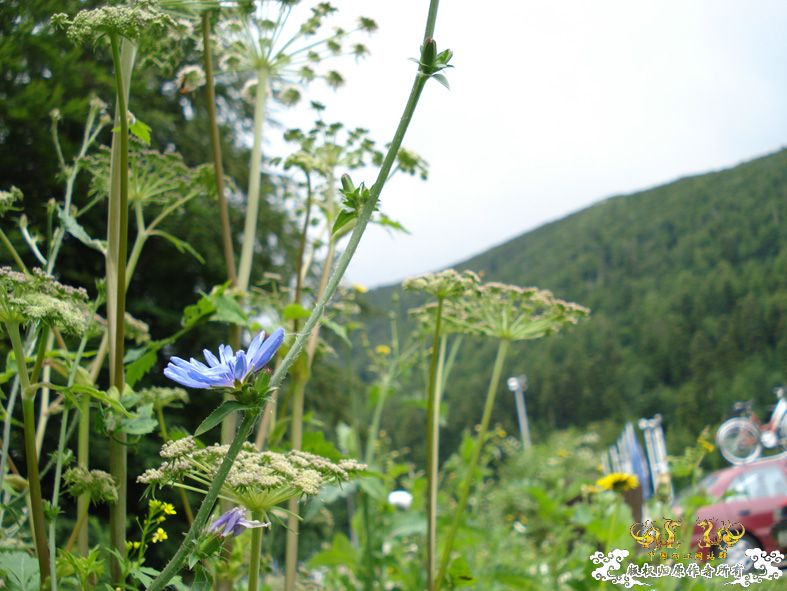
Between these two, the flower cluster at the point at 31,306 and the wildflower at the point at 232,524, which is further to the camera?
the flower cluster at the point at 31,306

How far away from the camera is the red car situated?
554 cm

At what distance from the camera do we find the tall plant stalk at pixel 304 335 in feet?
2.95

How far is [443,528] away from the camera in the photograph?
3.71 metres

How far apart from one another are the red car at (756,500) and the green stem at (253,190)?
10.2 feet

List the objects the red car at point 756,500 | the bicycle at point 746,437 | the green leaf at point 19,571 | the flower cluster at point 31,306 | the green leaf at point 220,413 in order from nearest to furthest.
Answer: the green leaf at point 220,413, the flower cluster at point 31,306, the green leaf at point 19,571, the red car at point 756,500, the bicycle at point 746,437

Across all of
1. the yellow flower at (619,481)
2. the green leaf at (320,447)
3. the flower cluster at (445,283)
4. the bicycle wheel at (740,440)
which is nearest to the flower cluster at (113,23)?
the flower cluster at (445,283)

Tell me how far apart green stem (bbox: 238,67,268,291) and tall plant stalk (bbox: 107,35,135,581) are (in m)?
0.47

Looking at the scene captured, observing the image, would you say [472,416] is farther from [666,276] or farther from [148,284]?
[148,284]

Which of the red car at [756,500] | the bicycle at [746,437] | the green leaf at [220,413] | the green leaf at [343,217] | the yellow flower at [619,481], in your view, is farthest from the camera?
the bicycle at [746,437]

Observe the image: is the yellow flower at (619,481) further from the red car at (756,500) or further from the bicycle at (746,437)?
the bicycle at (746,437)

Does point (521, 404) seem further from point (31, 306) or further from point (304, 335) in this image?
point (304, 335)

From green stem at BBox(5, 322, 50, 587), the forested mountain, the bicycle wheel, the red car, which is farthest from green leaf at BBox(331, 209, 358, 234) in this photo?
the forested mountain

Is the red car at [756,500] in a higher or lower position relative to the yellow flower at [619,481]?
lower

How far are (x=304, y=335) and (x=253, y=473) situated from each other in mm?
298
